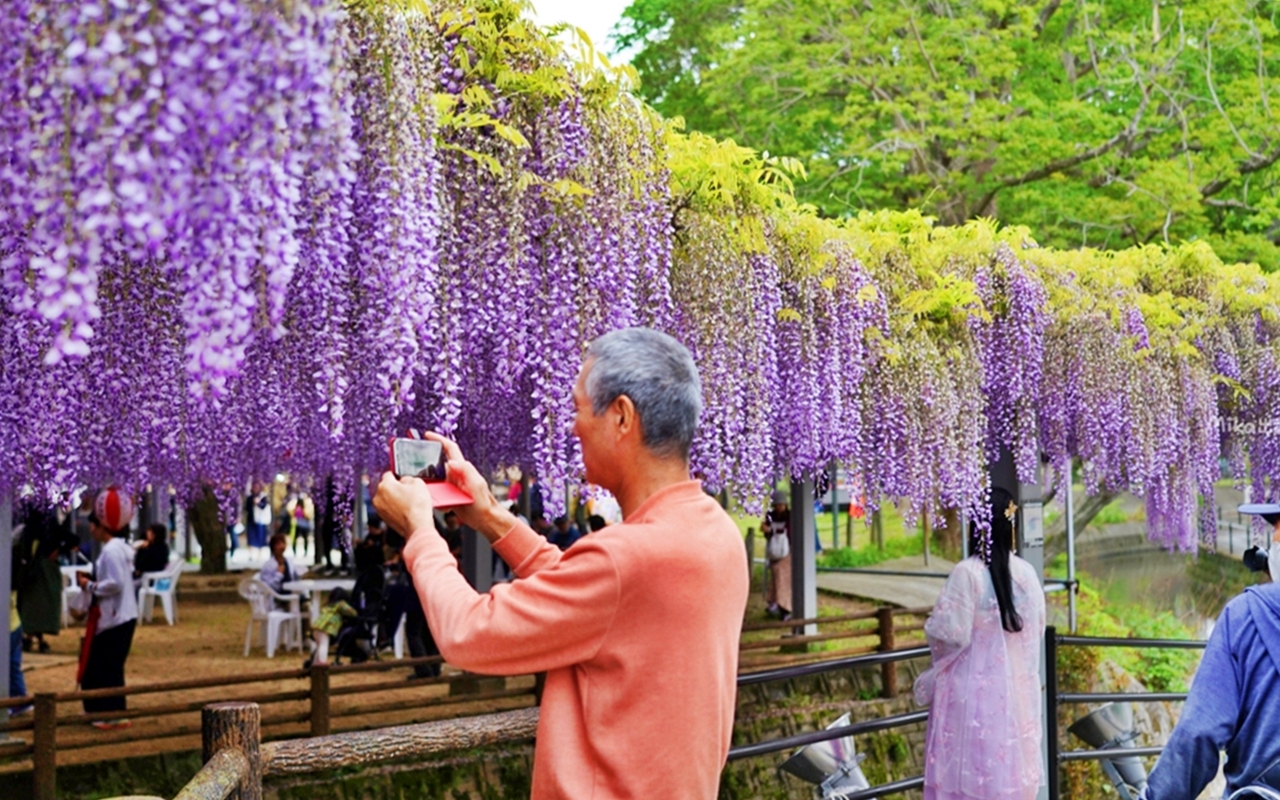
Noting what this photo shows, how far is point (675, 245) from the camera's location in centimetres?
558

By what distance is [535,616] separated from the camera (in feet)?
6.17

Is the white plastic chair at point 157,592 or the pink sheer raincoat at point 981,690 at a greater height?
the pink sheer raincoat at point 981,690

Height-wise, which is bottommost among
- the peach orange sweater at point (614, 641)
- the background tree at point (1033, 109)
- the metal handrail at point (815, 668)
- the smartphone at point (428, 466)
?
the metal handrail at point (815, 668)

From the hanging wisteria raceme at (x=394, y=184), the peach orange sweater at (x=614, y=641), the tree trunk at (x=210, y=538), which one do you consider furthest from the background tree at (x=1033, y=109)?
the peach orange sweater at (x=614, y=641)

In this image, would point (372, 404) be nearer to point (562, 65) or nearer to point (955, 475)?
point (562, 65)

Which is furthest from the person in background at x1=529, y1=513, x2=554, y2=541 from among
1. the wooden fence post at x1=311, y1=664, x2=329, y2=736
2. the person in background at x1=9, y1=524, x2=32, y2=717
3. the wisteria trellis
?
the wooden fence post at x1=311, y1=664, x2=329, y2=736

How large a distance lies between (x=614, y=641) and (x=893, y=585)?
15648mm

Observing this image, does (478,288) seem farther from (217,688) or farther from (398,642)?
(398,642)

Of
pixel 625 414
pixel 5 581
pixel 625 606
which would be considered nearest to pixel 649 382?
pixel 625 414

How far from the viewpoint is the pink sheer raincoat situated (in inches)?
225

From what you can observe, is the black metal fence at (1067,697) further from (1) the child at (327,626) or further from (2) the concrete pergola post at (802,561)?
(1) the child at (327,626)

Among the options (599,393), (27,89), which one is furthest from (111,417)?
(599,393)

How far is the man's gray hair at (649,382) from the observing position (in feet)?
6.51

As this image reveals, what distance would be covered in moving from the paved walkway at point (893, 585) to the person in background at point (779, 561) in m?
1.32
